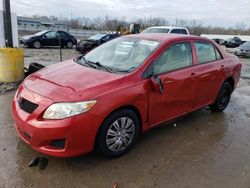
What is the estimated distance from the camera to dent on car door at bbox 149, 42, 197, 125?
13.0 feet

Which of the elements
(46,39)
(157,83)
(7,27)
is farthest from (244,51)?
(157,83)

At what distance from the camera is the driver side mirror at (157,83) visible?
3.82m

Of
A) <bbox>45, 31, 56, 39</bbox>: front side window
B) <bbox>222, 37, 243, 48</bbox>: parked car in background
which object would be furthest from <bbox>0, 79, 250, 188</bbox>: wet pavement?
<bbox>222, 37, 243, 48</bbox>: parked car in background

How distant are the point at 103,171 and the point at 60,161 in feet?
1.91

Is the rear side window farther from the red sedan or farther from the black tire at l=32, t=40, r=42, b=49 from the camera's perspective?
the black tire at l=32, t=40, r=42, b=49

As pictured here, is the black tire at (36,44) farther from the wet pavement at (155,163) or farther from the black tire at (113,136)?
the black tire at (113,136)

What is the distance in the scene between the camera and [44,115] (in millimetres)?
3164

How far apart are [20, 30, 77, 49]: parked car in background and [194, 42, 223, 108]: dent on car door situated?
49.9 ft

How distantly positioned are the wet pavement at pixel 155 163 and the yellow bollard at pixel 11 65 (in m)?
2.46

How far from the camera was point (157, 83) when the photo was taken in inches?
151

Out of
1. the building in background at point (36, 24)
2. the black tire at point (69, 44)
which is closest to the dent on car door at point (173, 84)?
the black tire at point (69, 44)

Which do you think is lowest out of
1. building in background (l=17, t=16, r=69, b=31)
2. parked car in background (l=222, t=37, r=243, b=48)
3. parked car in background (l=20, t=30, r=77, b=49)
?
parked car in background (l=222, t=37, r=243, b=48)

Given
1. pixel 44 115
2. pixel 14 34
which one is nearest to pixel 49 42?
pixel 14 34

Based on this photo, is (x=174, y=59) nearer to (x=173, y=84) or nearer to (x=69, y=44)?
(x=173, y=84)
